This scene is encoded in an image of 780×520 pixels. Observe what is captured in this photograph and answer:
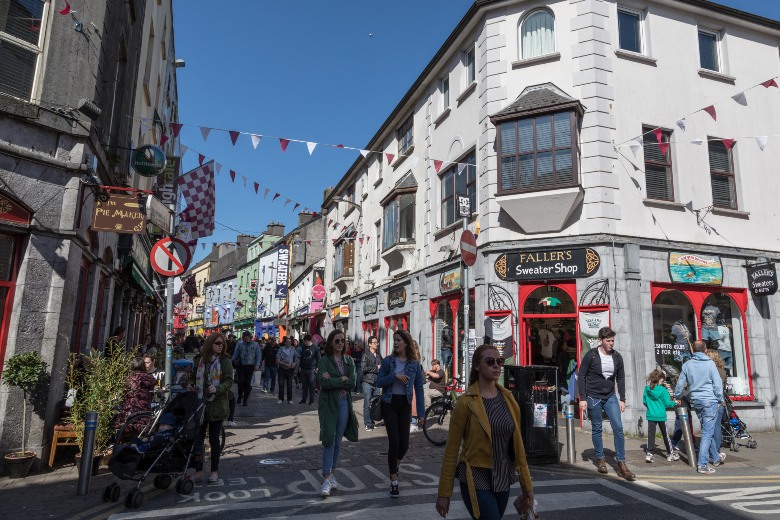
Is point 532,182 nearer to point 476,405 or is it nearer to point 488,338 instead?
point 488,338

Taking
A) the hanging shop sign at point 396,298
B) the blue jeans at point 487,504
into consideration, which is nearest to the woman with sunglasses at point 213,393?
the blue jeans at point 487,504

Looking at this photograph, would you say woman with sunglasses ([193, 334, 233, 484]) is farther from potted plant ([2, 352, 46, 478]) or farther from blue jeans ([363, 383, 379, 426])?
blue jeans ([363, 383, 379, 426])

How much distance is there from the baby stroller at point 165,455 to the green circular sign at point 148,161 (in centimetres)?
515

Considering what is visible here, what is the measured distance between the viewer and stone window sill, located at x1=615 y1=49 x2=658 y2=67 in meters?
12.7

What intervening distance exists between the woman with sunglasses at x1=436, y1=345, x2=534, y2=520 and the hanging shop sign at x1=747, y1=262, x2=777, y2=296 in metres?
11.7

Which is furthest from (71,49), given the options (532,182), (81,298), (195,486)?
(532,182)

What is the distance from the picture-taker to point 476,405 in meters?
3.42

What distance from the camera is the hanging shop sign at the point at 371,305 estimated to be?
70.6 feet

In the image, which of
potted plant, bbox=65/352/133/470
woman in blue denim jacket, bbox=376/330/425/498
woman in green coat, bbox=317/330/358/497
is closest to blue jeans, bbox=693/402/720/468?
woman in blue denim jacket, bbox=376/330/425/498

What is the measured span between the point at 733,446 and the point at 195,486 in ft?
29.7

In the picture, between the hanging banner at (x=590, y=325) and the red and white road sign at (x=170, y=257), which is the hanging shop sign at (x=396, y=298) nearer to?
the hanging banner at (x=590, y=325)

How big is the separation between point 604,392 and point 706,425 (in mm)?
1970

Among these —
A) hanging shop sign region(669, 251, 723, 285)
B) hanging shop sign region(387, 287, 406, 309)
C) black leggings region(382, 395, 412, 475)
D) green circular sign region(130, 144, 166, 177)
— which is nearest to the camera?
black leggings region(382, 395, 412, 475)

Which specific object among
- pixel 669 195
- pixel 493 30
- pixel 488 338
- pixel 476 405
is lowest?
pixel 476 405
